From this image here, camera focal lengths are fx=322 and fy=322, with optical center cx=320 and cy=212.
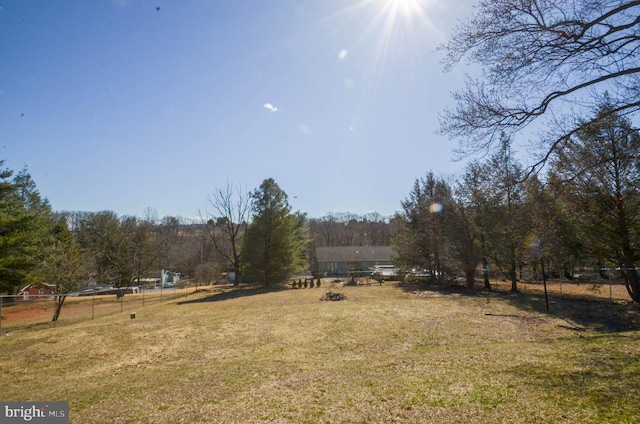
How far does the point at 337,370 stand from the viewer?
6398 mm

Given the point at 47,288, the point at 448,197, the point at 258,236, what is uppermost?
the point at 448,197

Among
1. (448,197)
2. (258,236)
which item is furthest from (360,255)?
(448,197)

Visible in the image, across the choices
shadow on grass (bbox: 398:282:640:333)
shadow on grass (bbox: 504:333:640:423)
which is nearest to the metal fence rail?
shadow on grass (bbox: 504:333:640:423)

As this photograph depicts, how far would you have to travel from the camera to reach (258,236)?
108 ft

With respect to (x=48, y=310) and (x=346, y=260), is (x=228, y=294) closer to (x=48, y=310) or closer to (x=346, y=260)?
(x=48, y=310)

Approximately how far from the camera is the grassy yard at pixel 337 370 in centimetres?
424

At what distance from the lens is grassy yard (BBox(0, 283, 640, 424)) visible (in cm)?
424

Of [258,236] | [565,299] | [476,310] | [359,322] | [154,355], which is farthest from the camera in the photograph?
[258,236]

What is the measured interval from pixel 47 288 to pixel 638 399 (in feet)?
131

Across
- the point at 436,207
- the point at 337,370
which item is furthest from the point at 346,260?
the point at 337,370

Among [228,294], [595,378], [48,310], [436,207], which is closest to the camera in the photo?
[595,378]

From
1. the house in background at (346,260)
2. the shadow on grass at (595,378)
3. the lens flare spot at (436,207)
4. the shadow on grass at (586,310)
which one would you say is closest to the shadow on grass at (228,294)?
the lens flare spot at (436,207)

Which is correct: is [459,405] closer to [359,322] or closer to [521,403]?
[521,403]

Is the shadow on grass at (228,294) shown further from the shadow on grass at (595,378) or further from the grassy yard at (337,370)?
the shadow on grass at (595,378)
